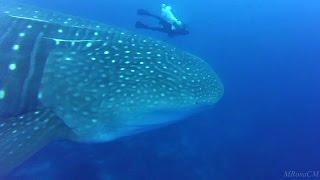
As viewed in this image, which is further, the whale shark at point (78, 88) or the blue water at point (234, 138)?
the blue water at point (234, 138)

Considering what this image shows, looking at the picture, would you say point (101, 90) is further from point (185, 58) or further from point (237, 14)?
point (237, 14)

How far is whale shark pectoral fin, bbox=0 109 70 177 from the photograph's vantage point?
2.82 metres

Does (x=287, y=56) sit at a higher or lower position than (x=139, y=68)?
lower

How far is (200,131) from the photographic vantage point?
7488mm

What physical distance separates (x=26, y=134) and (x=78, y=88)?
0.56 metres

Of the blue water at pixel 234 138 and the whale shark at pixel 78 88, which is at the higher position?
the whale shark at pixel 78 88

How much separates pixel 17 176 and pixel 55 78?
3107 mm

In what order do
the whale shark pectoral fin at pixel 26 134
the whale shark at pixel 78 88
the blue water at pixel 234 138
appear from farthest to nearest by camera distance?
the blue water at pixel 234 138 < the whale shark at pixel 78 88 < the whale shark pectoral fin at pixel 26 134

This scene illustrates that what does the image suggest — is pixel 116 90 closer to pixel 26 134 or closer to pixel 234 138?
pixel 26 134

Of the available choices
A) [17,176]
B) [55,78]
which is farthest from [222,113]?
[55,78]

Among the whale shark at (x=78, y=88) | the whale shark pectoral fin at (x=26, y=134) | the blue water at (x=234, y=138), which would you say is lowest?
the blue water at (x=234, y=138)

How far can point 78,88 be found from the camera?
124 inches

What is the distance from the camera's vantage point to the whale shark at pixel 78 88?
3.01 m

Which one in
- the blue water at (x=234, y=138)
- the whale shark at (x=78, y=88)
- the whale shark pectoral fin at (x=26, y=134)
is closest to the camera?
the whale shark pectoral fin at (x=26, y=134)
